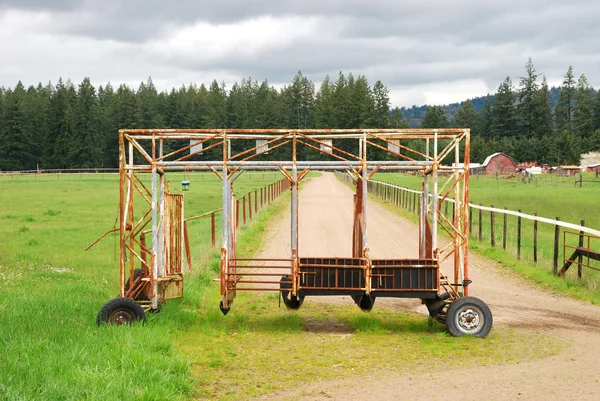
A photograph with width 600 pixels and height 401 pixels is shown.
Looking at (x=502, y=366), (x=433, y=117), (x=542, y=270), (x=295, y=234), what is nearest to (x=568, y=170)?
(x=433, y=117)

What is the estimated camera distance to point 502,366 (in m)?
8.70

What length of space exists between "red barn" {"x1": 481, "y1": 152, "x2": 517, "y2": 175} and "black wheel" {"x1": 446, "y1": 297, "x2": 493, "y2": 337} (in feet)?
346

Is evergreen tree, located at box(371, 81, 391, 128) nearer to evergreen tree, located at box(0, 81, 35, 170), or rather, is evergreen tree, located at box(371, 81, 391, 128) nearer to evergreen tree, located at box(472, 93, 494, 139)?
evergreen tree, located at box(472, 93, 494, 139)

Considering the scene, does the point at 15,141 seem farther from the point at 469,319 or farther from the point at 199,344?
the point at 469,319

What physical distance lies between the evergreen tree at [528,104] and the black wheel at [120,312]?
132325 millimetres

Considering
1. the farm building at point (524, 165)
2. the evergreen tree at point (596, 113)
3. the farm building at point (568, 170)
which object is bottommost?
the farm building at point (568, 170)

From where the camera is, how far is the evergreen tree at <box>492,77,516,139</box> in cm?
13488

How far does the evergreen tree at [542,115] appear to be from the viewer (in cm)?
13125

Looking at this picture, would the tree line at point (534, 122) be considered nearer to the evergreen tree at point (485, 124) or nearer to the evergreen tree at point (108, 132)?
the evergreen tree at point (485, 124)

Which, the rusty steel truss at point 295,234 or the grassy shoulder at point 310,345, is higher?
the rusty steel truss at point 295,234

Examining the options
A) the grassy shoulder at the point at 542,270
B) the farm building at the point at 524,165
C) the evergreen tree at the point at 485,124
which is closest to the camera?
the grassy shoulder at the point at 542,270

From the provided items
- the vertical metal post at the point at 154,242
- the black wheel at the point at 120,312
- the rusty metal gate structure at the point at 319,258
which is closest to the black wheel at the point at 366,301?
the rusty metal gate structure at the point at 319,258

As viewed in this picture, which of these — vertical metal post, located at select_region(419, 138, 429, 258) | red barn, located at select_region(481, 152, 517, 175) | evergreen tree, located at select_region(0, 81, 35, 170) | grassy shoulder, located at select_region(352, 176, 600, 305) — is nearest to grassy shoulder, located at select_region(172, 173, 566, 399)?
vertical metal post, located at select_region(419, 138, 429, 258)

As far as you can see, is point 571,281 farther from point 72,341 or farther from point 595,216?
point 595,216
